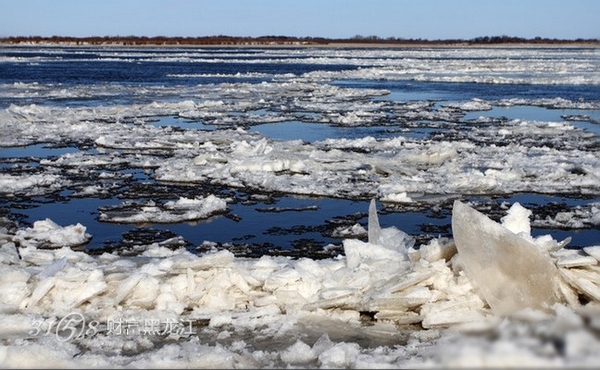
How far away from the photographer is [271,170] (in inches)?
423

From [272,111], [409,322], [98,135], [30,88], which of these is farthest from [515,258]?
[30,88]

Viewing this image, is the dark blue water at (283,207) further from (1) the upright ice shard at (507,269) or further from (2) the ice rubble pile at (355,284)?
A: (1) the upright ice shard at (507,269)

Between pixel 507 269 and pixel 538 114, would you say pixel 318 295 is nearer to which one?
pixel 507 269

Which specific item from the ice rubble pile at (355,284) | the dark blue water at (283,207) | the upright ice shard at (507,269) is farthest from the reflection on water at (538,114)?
the upright ice shard at (507,269)

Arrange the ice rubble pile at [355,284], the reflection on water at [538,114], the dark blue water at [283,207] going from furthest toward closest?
the reflection on water at [538,114], the dark blue water at [283,207], the ice rubble pile at [355,284]

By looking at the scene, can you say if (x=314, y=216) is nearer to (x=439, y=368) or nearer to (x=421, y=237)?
(x=421, y=237)

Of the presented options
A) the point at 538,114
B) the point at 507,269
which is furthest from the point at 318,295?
the point at 538,114

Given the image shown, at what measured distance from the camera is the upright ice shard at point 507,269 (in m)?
4.50

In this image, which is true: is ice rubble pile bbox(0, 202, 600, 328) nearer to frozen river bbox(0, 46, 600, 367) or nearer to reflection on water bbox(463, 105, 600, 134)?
frozen river bbox(0, 46, 600, 367)

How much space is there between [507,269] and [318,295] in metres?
1.30

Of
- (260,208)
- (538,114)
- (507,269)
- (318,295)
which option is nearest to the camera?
(507,269)

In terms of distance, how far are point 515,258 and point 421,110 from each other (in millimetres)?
15693

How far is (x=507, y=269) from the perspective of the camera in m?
4.57

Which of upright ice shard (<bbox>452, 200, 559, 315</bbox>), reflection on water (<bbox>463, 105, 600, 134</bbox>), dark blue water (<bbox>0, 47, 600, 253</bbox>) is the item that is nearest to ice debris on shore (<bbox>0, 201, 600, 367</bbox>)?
upright ice shard (<bbox>452, 200, 559, 315</bbox>)
